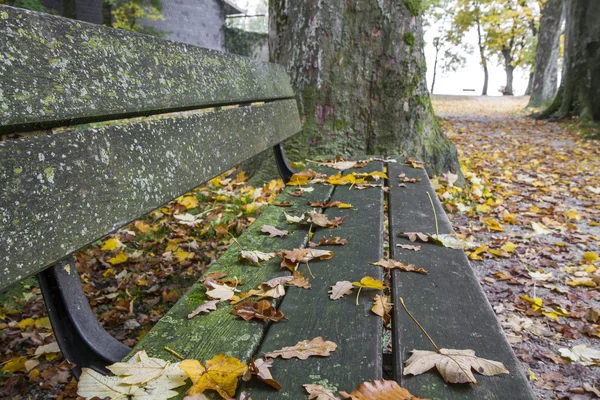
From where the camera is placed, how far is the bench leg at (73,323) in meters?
1.01

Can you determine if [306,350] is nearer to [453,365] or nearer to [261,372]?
[261,372]

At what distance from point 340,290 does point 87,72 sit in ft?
2.58

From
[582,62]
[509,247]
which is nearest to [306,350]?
[509,247]

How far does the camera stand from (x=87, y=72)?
105 centimetres

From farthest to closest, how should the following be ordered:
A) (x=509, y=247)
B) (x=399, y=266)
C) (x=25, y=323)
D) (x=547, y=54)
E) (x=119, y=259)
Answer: (x=547, y=54), (x=509, y=247), (x=119, y=259), (x=25, y=323), (x=399, y=266)

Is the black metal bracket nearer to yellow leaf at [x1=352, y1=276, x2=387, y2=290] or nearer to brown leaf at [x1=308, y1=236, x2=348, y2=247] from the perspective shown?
brown leaf at [x1=308, y1=236, x2=348, y2=247]

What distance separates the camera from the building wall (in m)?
17.4

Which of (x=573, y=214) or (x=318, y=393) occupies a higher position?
(x=318, y=393)

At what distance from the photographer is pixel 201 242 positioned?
112 inches

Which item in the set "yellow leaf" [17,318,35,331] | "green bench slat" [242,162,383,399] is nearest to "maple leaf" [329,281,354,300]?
"green bench slat" [242,162,383,399]

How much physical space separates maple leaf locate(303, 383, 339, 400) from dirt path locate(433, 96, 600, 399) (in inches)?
51.2

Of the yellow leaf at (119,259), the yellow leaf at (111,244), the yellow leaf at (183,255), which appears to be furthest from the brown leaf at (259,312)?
the yellow leaf at (111,244)

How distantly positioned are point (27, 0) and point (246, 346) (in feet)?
17.4

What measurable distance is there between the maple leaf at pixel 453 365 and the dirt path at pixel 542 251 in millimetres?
1048
